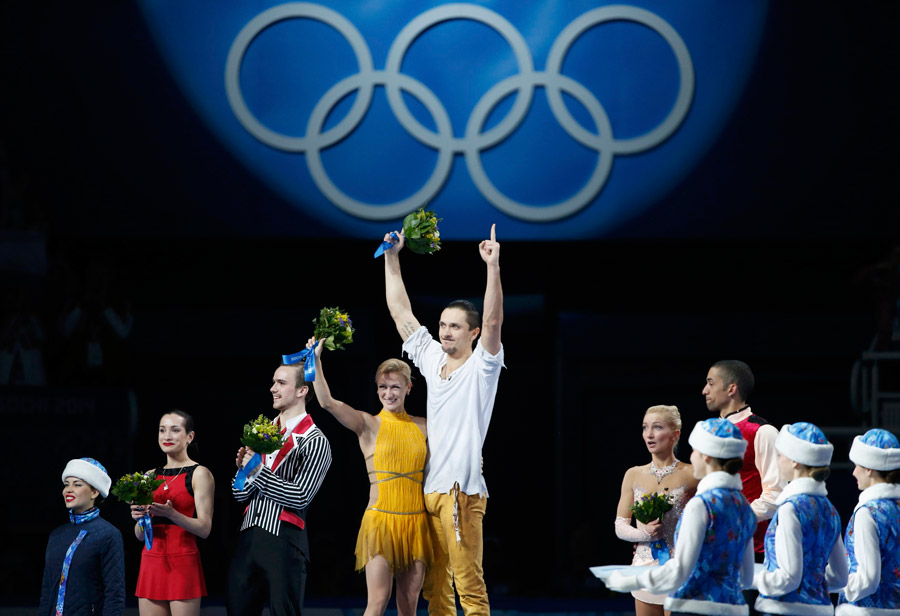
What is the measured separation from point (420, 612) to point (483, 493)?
2389mm

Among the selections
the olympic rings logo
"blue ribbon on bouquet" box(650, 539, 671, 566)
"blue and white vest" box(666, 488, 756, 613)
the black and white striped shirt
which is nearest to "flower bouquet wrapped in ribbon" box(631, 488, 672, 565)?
"blue ribbon on bouquet" box(650, 539, 671, 566)

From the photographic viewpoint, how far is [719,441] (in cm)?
443

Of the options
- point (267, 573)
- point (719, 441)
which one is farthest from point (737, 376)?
point (267, 573)

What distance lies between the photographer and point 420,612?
7824 mm

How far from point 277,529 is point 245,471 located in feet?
1.09

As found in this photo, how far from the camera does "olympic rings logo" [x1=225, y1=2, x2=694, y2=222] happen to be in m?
9.07

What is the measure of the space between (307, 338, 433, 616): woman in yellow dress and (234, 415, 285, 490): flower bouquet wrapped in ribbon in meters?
Result: 0.31

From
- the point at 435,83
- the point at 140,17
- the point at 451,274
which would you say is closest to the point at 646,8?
the point at 435,83

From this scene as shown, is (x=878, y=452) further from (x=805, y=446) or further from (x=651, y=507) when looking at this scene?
(x=651, y=507)

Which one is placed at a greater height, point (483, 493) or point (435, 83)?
point (435, 83)

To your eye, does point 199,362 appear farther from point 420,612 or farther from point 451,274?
point 420,612

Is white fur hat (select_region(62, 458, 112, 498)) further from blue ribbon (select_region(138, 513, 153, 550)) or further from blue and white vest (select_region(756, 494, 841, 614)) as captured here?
blue and white vest (select_region(756, 494, 841, 614))

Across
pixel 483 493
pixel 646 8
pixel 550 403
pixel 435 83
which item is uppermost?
pixel 646 8

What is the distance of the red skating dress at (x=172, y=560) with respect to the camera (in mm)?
5742
